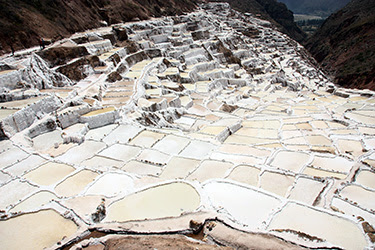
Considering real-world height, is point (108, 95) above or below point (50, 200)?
above

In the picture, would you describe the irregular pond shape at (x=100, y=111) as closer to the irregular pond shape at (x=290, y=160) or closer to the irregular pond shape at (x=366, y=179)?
the irregular pond shape at (x=290, y=160)

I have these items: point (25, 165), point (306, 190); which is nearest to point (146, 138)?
point (25, 165)

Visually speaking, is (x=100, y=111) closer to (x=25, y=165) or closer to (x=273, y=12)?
(x=25, y=165)

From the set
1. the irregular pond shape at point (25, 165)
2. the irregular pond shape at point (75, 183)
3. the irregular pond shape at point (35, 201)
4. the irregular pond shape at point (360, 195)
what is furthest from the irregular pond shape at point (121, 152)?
the irregular pond shape at point (360, 195)

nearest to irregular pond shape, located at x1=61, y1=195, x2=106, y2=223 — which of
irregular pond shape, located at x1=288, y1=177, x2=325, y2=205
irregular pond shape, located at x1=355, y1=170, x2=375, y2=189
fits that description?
irregular pond shape, located at x1=288, y1=177, x2=325, y2=205

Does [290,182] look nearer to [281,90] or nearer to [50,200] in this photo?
[50,200]

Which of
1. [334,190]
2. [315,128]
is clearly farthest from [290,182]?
[315,128]
